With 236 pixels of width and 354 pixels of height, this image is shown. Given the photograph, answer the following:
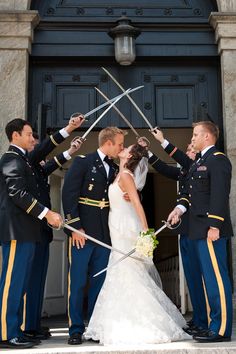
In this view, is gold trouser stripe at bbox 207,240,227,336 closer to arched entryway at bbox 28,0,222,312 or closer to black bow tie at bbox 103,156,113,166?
black bow tie at bbox 103,156,113,166

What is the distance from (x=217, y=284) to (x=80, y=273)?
3.53 feet

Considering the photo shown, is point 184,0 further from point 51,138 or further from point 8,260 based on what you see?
point 8,260

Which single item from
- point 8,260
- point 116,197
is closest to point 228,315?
point 116,197

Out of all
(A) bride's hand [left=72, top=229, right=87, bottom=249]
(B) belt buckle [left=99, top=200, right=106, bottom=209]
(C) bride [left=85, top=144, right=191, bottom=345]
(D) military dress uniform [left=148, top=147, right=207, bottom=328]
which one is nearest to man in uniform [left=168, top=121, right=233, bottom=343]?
(C) bride [left=85, top=144, right=191, bottom=345]

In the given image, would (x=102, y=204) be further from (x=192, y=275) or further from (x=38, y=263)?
(x=192, y=275)

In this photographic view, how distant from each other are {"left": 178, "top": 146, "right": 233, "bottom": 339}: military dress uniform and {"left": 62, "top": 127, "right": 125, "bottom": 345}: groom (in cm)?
73

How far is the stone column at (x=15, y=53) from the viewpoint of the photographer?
6.36 meters

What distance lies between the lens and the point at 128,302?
14.2 feet

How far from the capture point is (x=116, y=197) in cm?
466

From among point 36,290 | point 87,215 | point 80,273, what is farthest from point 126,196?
point 36,290

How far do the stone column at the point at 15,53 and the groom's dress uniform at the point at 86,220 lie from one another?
1.96 metres

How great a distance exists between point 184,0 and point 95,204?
11.1 ft

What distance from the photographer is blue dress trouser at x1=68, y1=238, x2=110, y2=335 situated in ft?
14.7

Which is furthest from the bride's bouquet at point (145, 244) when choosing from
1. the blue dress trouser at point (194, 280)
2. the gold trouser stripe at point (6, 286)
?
the gold trouser stripe at point (6, 286)
